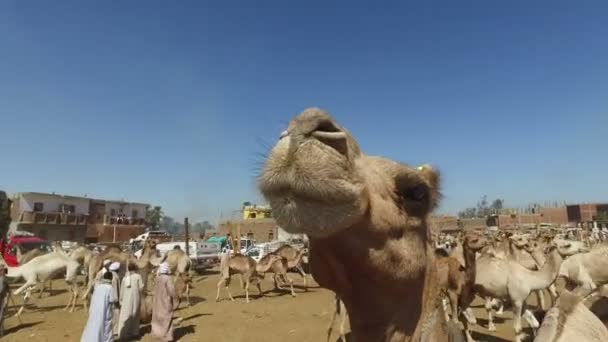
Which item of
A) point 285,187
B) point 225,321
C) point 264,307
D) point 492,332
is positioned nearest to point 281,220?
point 285,187

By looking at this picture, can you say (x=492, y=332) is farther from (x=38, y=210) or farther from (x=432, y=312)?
(x=38, y=210)

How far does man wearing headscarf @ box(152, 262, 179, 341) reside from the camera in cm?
1096

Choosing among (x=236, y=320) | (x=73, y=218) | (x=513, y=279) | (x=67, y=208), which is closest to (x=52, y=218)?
(x=73, y=218)

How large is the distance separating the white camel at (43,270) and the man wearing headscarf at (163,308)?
7031 mm

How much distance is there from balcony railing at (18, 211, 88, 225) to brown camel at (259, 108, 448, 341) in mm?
61523

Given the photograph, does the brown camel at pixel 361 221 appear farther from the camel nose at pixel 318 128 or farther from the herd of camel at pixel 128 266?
the herd of camel at pixel 128 266

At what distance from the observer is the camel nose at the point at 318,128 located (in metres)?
1.55

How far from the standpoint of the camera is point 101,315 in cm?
895

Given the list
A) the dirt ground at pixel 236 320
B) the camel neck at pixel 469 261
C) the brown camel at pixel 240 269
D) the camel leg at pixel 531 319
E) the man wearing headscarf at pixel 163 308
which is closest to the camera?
the camel neck at pixel 469 261

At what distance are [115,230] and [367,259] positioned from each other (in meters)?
62.2

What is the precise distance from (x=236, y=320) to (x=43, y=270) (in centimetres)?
835

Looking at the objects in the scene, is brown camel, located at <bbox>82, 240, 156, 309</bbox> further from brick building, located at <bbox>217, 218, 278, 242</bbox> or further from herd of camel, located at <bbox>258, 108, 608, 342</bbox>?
brick building, located at <bbox>217, 218, 278, 242</bbox>

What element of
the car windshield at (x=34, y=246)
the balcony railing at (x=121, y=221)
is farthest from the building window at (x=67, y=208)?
the car windshield at (x=34, y=246)

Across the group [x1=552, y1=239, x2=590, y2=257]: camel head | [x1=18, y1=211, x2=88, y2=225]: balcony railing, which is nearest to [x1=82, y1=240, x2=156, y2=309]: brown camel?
[x1=552, y1=239, x2=590, y2=257]: camel head
